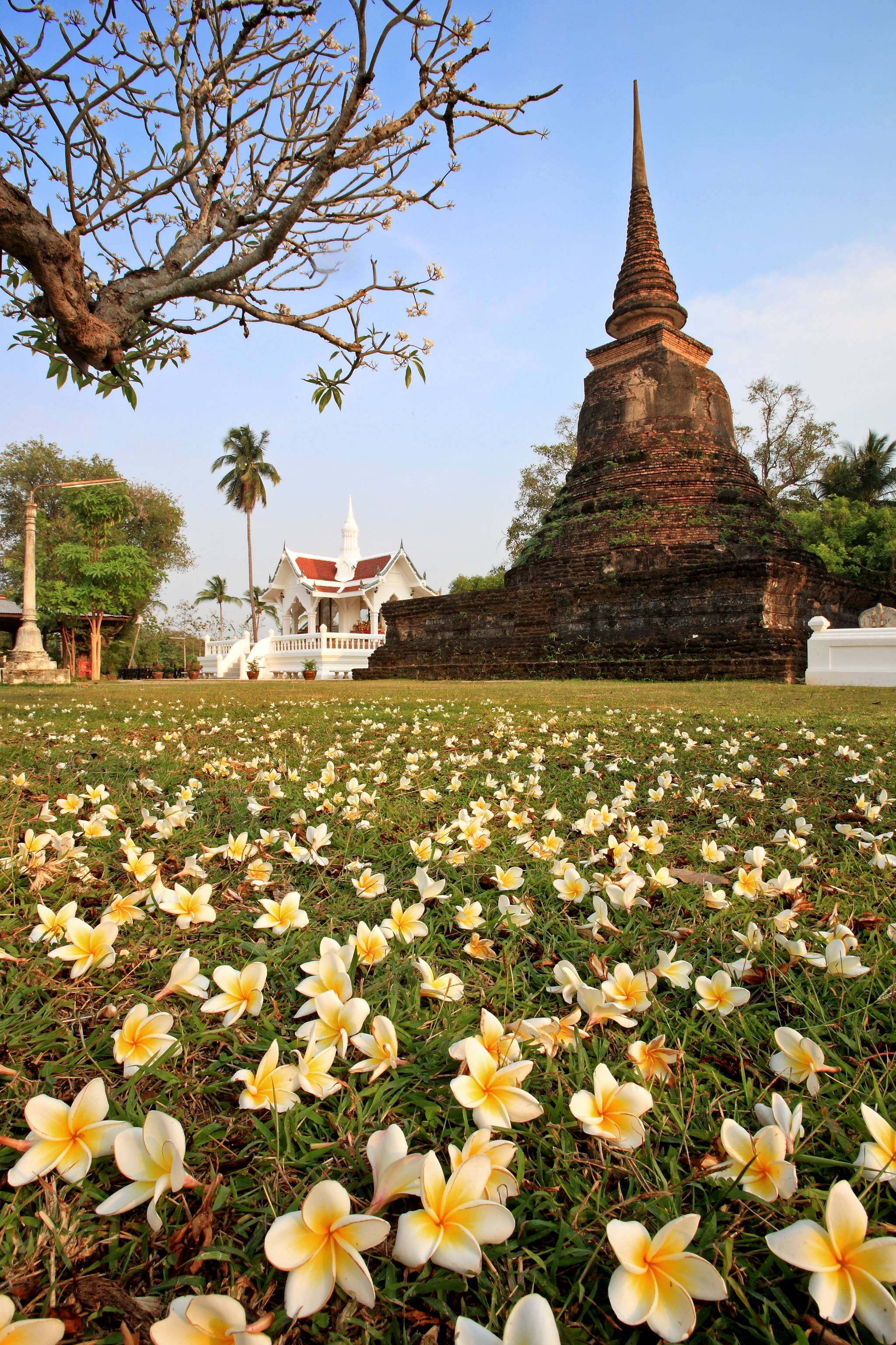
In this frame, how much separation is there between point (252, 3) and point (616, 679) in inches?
362

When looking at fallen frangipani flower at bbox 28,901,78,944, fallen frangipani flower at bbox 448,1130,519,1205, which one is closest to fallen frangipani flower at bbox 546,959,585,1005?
fallen frangipani flower at bbox 448,1130,519,1205

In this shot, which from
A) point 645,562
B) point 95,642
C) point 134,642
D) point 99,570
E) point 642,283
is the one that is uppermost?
point 642,283

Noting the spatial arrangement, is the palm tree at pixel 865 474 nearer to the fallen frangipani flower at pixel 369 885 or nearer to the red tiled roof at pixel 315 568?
the red tiled roof at pixel 315 568

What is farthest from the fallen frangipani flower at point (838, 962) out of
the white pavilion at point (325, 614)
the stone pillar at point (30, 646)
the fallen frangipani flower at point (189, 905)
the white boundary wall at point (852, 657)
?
the white pavilion at point (325, 614)

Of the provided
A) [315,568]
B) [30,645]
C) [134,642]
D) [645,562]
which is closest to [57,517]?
[134,642]

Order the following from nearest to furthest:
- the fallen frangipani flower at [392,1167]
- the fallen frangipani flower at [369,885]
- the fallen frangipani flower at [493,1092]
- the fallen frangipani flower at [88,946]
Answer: the fallen frangipani flower at [392,1167]
the fallen frangipani flower at [493,1092]
the fallen frangipani flower at [88,946]
the fallen frangipani flower at [369,885]

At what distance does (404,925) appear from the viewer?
1393 mm

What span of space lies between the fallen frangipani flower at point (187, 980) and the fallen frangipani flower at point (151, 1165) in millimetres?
381

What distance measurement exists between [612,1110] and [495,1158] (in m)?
0.19

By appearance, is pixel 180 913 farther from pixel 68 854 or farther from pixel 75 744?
pixel 75 744

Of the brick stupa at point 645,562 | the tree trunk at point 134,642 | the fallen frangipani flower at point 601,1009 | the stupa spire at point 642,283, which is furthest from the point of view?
the tree trunk at point 134,642

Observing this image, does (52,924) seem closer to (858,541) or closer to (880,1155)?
(880,1155)

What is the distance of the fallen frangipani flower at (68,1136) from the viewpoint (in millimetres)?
778

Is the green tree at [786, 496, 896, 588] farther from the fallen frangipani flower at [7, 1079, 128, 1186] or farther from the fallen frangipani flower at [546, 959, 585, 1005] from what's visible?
the fallen frangipani flower at [7, 1079, 128, 1186]
